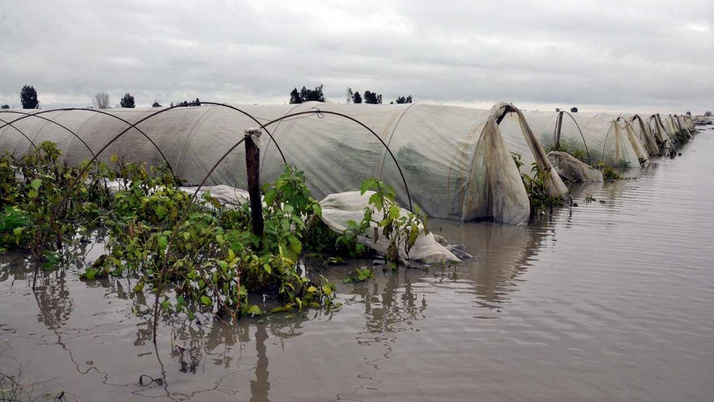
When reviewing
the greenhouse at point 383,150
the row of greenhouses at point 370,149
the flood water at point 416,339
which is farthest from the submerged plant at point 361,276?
the greenhouse at point 383,150

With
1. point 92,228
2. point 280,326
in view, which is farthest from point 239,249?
point 92,228

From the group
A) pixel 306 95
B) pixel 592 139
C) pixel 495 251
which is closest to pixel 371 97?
pixel 306 95

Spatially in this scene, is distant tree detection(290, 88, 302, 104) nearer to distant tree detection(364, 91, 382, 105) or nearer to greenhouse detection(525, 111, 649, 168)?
distant tree detection(364, 91, 382, 105)

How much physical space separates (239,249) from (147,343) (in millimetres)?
1276

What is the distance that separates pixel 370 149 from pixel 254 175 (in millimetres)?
4398

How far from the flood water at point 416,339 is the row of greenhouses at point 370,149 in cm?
201

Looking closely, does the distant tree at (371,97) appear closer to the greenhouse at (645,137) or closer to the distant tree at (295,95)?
the distant tree at (295,95)

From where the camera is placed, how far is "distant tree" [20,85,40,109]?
23125 mm

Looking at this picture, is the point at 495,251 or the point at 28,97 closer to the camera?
the point at 495,251

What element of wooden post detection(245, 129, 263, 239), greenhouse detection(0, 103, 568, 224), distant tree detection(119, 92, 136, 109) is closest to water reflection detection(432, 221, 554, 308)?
greenhouse detection(0, 103, 568, 224)

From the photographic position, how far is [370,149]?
9562mm

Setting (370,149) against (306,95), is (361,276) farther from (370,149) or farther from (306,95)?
(306,95)

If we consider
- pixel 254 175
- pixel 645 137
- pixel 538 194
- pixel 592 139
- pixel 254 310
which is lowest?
pixel 254 310

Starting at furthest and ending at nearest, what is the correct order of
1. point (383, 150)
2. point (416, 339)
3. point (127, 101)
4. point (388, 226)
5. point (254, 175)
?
point (127, 101)
point (383, 150)
point (388, 226)
point (254, 175)
point (416, 339)
